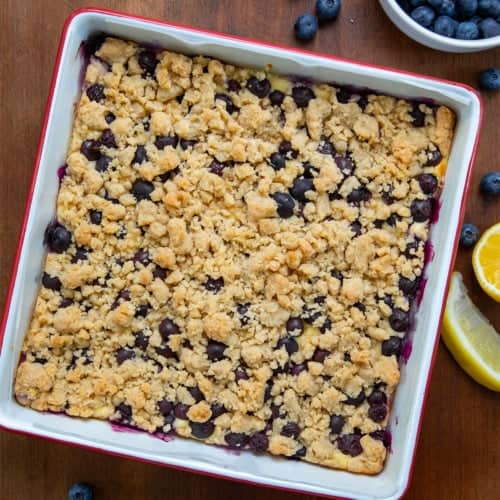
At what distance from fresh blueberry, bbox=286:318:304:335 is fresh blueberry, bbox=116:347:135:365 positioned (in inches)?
13.5

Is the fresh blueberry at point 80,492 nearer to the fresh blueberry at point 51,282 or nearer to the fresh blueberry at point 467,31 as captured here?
the fresh blueberry at point 51,282

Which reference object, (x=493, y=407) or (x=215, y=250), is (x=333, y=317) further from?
(x=493, y=407)

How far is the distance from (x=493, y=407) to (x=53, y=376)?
3.44 feet

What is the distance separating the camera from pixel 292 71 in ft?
5.38

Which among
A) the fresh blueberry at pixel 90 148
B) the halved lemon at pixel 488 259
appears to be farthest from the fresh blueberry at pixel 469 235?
the fresh blueberry at pixel 90 148

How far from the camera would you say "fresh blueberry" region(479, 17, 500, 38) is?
5.76 ft

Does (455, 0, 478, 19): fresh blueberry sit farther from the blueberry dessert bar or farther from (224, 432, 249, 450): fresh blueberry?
(224, 432, 249, 450): fresh blueberry

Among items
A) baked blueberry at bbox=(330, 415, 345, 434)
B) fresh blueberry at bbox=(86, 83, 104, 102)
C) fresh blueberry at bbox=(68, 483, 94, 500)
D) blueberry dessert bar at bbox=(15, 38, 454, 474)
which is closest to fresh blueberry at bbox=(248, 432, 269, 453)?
Answer: blueberry dessert bar at bbox=(15, 38, 454, 474)

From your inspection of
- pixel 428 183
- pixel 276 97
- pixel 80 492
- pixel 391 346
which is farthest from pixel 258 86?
pixel 80 492

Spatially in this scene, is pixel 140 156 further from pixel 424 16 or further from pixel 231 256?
pixel 424 16

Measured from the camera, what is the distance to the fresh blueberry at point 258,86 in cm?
166

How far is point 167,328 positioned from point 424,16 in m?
0.92

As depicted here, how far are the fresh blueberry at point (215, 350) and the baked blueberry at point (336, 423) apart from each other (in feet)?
0.91

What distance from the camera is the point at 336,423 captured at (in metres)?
1.65
